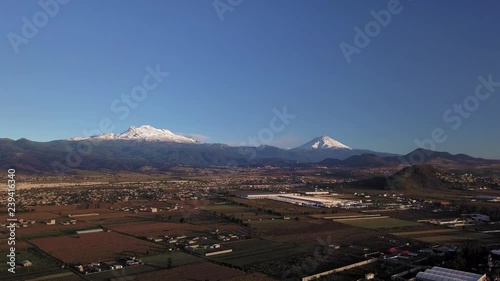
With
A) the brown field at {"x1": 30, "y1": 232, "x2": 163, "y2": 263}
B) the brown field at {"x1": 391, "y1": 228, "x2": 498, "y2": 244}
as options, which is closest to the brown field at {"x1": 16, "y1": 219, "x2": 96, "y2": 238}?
the brown field at {"x1": 30, "y1": 232, "x2": 163, "y2": 263}

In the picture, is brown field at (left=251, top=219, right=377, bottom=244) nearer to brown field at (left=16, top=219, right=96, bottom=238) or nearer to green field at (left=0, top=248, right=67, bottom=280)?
green field at (left=0, top=248, right=67, bottom=280)

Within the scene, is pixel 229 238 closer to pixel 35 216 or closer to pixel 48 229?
pixel 48 229

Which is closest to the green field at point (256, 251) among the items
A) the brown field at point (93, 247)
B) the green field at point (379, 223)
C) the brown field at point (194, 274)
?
the brown field at point (194, 274)

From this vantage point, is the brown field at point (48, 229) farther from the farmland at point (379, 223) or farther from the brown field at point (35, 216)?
the farmland at point (379, 223)

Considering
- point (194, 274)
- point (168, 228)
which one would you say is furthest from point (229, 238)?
point (194, 274)

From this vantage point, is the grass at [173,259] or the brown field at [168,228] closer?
the grass at [173,259]
